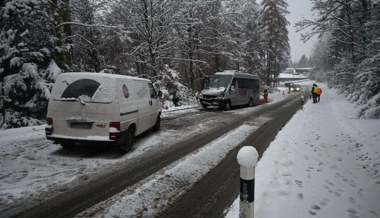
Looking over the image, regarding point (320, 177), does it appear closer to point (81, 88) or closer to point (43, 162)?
point (81, 88)

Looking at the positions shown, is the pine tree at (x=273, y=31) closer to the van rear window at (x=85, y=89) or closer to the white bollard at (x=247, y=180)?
the van rear window at (x=85, y=89)

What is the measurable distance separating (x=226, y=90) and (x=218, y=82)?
114 cm

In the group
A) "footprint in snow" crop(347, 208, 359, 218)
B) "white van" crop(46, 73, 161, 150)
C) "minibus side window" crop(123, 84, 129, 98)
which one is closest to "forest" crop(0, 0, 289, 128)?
"white van" crop(46, 73, 161, 150)

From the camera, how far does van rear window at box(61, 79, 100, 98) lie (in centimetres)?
689

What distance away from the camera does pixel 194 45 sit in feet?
87.2

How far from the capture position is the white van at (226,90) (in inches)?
766

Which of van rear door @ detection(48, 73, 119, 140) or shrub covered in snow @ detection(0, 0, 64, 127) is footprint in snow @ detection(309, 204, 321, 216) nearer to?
van rear door @ detection(48, 73, 119, 140)

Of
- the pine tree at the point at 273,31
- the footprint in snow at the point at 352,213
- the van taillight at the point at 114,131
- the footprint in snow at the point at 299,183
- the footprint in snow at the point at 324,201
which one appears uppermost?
the pine tree at the point at 273,31

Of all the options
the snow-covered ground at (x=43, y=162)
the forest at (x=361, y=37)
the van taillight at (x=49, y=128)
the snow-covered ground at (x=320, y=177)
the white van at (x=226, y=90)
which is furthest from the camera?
the white van at (x=226, y=90)

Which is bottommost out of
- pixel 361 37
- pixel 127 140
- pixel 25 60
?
pixel 127 140

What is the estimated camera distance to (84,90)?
6.92m

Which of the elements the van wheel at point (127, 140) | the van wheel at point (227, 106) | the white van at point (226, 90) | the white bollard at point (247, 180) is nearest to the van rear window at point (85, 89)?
the van wheel at point (127, 140)

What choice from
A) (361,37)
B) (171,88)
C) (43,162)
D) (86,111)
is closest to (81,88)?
(86,111)

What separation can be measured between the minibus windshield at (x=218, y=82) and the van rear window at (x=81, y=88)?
46.0 feet
